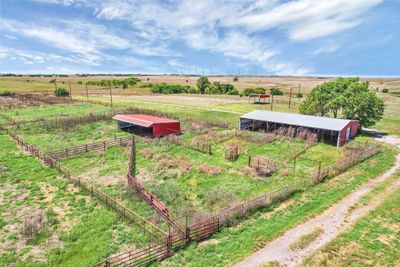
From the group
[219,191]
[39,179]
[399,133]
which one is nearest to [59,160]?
[39,179]

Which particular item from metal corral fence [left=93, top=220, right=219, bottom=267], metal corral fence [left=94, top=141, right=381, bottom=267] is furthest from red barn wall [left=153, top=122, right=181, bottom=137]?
metal corral fence [left=93, top=220, right=219, bottom=267]

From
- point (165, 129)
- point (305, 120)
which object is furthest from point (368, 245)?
point (165, 129)

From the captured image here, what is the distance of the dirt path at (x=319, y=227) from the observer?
11.4 m

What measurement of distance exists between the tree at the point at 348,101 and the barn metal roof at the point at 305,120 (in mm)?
4819

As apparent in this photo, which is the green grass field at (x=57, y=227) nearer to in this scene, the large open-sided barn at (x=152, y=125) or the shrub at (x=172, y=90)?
the large open-sided barn at (x=152, y=125)

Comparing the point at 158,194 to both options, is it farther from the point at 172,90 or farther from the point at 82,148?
the point at 172,90

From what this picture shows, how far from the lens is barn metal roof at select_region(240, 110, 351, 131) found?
2955 cm

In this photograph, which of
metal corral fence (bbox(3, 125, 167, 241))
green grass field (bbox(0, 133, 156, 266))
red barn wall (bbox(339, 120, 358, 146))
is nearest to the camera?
green grass field (bbox(0, 133, 156, 266))

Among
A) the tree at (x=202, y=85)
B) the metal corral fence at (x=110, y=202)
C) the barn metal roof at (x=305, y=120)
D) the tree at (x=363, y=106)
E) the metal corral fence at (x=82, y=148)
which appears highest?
the tree at (x=202, y=85)

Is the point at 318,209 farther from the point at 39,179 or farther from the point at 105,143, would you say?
the point at 105,143

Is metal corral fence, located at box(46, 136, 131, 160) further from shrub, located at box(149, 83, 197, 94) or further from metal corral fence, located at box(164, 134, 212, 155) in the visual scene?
shrub, located at box(149, 83, 197, 94)

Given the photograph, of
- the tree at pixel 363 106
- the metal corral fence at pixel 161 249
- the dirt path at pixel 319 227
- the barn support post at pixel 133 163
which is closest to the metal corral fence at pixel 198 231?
the metal corral fence at pixel 161 249

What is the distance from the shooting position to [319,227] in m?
13.7

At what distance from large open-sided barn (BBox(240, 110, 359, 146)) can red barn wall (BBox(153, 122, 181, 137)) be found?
9.33 meters
